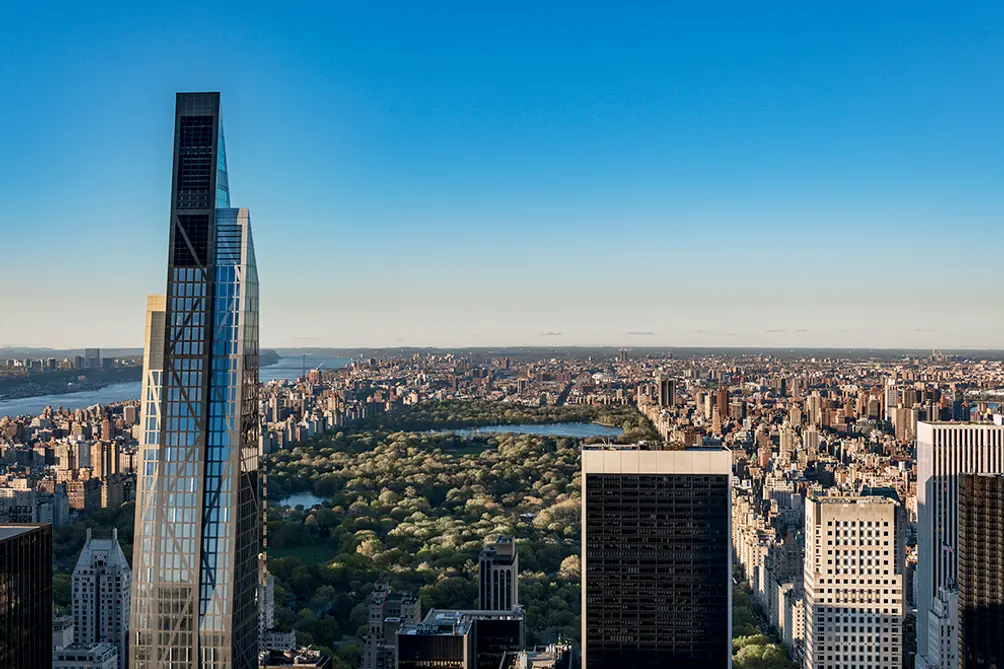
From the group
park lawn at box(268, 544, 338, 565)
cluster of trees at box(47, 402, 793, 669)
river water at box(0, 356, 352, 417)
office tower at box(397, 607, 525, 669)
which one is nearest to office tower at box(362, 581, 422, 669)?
office tower at box(397, 607, 525, 669)

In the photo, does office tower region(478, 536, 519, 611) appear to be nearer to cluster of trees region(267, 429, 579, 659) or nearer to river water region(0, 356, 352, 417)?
cluster of trees region(267, 429, 579, 659)

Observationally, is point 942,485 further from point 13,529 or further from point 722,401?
point 13,529

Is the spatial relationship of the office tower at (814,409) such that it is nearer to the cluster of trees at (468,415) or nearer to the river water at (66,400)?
the cluster of trees at (468,415)

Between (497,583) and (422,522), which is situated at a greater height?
(497,583)

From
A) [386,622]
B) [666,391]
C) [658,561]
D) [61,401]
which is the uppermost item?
[61,401]

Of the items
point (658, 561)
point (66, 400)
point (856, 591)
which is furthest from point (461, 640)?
point (66, 400)

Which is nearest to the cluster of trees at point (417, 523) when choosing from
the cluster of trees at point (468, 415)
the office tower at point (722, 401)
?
the cluster of trees at point (468, 415)

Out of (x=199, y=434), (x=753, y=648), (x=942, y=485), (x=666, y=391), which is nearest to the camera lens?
(x=199, y=434)
